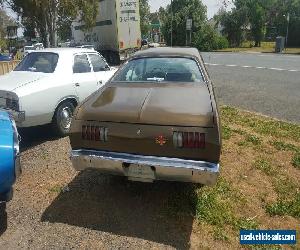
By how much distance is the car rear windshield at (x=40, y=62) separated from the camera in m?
6.84

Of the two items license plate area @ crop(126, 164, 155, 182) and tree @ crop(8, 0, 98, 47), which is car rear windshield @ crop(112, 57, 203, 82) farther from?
tree @ crop(8, 0, 98, 47)

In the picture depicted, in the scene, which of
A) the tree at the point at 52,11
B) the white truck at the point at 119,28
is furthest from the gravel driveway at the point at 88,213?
the tree at the point at 52,11

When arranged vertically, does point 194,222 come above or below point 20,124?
below

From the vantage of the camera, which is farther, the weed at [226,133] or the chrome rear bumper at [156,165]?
the weed at [226,133]

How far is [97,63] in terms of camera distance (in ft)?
25.5

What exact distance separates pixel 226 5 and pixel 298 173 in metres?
47.7

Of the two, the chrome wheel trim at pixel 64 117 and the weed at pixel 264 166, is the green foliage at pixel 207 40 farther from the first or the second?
the weed at pixel 264 166

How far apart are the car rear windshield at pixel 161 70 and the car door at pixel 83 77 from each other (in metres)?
1.89

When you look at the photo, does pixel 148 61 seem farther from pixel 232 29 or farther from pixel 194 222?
pixel 232 29

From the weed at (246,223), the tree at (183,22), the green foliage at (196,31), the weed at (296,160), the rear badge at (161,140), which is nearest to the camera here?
the rear badge at (161,140)

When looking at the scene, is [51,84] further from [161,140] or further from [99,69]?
[161,140]

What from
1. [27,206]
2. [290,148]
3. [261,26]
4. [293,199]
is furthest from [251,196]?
[261,26]

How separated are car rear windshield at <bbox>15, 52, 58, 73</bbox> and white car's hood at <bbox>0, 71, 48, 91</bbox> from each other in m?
0.19

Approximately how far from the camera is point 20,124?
19.1 ft
